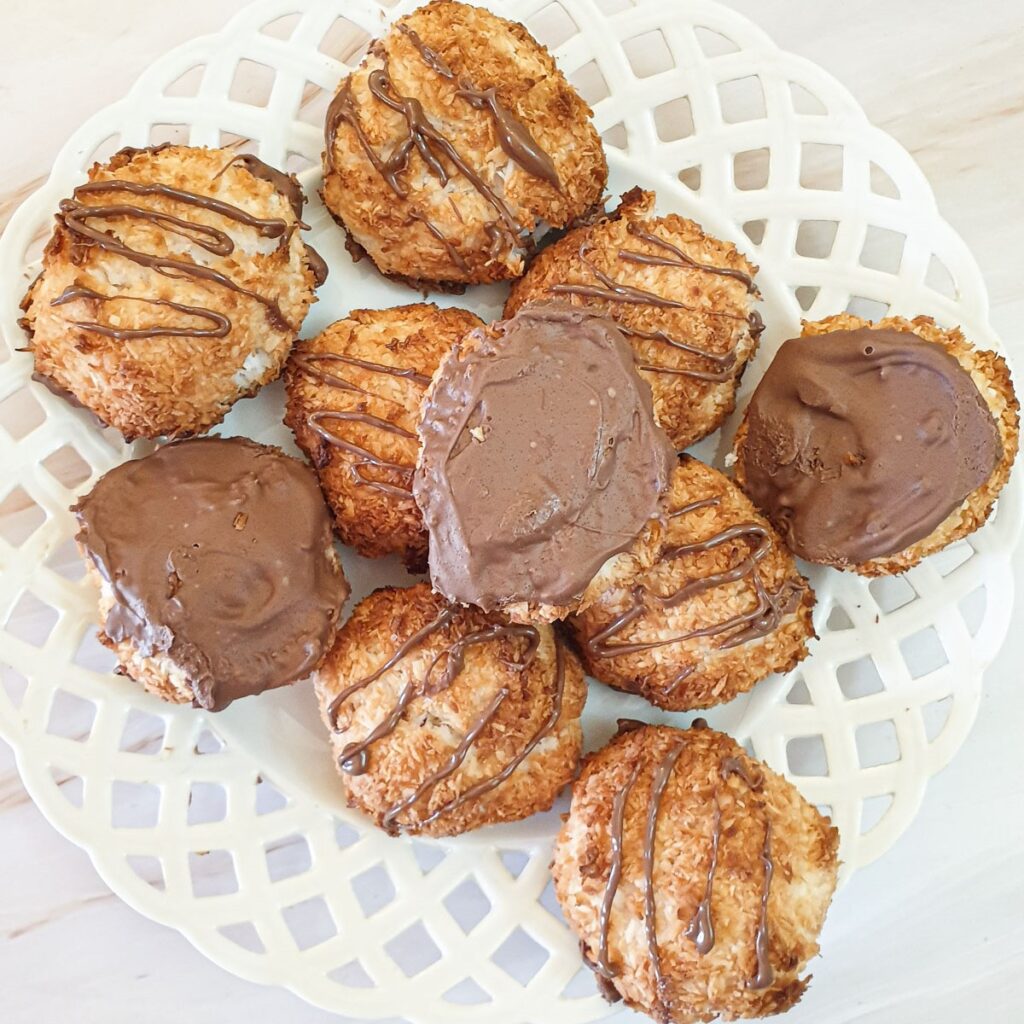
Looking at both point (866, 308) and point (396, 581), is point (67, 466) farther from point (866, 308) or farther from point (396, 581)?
point (866, 308)

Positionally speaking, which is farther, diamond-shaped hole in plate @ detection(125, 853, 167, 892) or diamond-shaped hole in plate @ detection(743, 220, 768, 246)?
diamond-shaped hole in plate @ detection(743, 220, 768, 246)

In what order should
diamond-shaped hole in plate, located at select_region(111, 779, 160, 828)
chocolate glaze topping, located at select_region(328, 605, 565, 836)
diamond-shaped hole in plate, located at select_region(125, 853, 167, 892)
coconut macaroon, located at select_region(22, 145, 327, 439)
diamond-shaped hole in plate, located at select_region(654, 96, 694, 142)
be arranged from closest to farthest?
1. coconut macaroon, located at select_region(22, 145, 327, 439)
2. chocolate glaze topping, located at select_region(328, 605, 565, 836)
3. diamond-shaped hole in plate, located at select_region(125, 853, 167, 892)
4. diamond-shaped hole in plate, located at select_region(111, 779, 160, 828)
5. diamond-shaped hole in plate, located at select_region(654, 96, 694, 142)

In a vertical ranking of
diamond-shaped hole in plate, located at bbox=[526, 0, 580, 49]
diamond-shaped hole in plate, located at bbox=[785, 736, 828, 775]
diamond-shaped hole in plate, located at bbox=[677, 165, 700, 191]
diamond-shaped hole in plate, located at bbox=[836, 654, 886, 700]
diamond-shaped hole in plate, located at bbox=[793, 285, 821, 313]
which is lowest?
diamond-shaped hole in plate, located at bbox=[785, 736, 828, 775]

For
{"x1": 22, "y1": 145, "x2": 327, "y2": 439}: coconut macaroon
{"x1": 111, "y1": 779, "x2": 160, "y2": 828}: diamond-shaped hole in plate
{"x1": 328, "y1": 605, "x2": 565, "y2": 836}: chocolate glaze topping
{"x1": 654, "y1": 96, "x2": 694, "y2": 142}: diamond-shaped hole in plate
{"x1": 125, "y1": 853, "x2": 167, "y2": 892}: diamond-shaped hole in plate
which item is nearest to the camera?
{"x1": 22, "y1": 145, "x2": 327, "y2": 439}: coconut macaroon

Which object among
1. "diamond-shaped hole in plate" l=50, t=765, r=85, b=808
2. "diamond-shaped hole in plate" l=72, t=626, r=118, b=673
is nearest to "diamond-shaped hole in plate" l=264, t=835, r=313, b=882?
"diamond-shaped hole in plate" l=50, t=765, r=85, b=808

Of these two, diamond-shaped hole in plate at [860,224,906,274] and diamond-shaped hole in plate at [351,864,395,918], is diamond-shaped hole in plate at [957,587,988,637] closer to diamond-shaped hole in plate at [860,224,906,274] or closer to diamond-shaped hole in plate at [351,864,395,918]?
diamond-shaped hole in plate at [860,224,906,274]

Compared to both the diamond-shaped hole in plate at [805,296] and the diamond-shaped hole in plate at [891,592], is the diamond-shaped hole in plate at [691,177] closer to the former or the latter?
the diamond-shaped hole in plate at [805,296]
